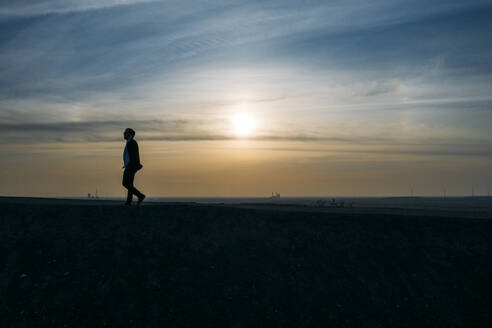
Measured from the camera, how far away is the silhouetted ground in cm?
1019

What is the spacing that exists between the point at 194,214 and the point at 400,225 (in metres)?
6.55

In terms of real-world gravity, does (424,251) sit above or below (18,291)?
above

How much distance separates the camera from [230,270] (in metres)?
11.6

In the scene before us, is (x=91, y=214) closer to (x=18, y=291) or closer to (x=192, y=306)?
(x=18, y=291)

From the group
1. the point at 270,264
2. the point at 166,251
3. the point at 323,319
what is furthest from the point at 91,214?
the point at 323,319

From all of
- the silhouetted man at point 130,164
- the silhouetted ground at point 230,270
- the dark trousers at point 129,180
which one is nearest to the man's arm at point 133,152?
the silhouetted man at point 130,164

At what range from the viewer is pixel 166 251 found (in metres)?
12.0

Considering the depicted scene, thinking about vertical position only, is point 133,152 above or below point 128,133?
below

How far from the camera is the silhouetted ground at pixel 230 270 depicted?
10188 mm

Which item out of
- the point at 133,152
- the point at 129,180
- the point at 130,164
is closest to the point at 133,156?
the point at 133,152

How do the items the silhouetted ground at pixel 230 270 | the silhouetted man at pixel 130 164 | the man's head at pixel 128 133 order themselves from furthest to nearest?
the man's head at pixel 128 133
the silhouetted man at pixel 130 164
the silhouetted ground at pixel 230 270

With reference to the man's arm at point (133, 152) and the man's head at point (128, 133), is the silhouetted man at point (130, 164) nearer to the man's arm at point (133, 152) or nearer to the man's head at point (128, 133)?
the man's arm at point (133, 152)

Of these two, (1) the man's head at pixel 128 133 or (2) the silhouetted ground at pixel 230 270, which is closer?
(2) the silhouetted ground at pixel 230 270

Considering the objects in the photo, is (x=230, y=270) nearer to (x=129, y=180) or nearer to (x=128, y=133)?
(x=129, y=180)
